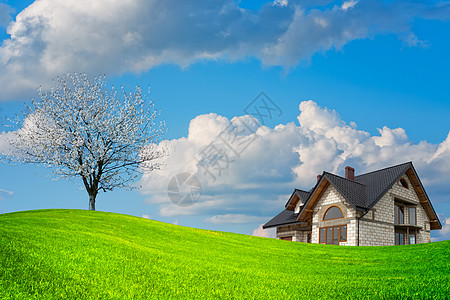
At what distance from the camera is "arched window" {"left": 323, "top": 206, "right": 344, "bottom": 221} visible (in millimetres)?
31231

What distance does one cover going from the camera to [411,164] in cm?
3391

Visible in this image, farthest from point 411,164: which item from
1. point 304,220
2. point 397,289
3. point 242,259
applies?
point 397,289

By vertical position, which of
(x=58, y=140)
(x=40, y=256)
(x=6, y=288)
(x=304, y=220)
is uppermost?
(x=58, y=140)

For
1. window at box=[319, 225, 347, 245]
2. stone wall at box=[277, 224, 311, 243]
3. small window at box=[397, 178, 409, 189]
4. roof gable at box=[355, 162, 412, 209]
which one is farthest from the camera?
stone wall at box=[277, 224, 311, 243]

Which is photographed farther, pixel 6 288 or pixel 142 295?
pixel 142 295

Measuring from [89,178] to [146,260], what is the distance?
76.9 feet

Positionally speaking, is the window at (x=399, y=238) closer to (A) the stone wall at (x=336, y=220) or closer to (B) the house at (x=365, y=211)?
(B) the house at (x=365, y=211)

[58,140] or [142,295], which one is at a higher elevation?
[58,140]

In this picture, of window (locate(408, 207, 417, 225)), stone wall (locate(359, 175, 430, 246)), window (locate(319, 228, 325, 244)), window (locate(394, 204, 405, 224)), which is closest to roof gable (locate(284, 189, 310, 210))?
window (locate(319, 228, 325, 244))

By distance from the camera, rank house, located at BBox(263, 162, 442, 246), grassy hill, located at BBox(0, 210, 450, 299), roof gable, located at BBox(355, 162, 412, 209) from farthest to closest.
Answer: roof gable, located at BBox(355, 162, 412, 209) < house, located at BBox(263, 162, 442, 246) < grassy hill, located at BBox(0, 210, 450, 299)

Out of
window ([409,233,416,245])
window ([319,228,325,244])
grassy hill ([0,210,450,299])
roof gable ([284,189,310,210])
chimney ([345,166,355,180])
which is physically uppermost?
chimney ([345,166,355,180])

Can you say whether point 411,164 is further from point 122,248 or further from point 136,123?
point 122,248

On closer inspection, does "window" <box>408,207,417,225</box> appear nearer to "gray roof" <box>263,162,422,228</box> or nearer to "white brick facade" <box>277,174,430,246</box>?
"white brick facade" <box>277,174,430,246</box>

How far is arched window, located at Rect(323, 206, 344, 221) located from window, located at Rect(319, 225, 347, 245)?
0.81m
